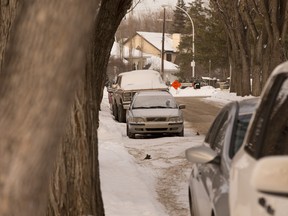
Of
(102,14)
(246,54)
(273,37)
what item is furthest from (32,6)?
(246,54)

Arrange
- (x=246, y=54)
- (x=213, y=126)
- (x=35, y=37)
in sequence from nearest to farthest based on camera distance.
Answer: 1. (x=35, y=37)
2. (x=213, y=126)
3. (x=246, y=54)

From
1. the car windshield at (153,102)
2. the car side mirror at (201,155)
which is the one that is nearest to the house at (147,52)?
the car windshield at (153,102)

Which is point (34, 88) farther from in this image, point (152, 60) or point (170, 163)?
Result: point (152, 60)

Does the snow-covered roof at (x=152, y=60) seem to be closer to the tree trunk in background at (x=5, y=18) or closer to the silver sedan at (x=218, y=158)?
the tree trunk in background at (x=5, y=18)

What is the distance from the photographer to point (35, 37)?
10.5 ft

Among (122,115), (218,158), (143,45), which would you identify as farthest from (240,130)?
(143,45)

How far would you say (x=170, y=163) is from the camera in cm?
1365

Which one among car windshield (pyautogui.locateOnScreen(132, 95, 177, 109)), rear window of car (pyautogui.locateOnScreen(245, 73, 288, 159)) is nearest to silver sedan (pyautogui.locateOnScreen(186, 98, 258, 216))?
rear window of car (pyautogui.locateOnScreen(245, 73, 288, 159))

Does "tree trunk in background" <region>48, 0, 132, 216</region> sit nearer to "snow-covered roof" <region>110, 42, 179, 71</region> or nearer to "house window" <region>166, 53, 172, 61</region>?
"snow-covered roof" <region>110, 42, 179, 71</region>

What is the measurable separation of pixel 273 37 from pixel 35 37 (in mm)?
23901

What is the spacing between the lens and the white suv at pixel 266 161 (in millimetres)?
2980

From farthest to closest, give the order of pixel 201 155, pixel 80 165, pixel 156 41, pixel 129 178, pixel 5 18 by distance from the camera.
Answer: pixel 156 41, pixel 129 178, pixel 80 165, pixel 5 18, pixel 201 155

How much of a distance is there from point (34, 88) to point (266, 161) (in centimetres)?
119

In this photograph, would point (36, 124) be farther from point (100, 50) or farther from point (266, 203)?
point (100, 50)
